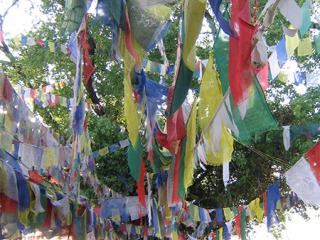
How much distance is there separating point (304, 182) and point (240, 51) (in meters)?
1.22

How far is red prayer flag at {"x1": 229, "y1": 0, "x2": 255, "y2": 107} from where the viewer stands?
183 centimetres

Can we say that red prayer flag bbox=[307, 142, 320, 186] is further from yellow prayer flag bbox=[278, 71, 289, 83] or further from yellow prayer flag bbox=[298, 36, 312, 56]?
yellow prayer flag bbox=[278, 71, 289, 83]

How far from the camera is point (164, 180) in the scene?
14.9 feet

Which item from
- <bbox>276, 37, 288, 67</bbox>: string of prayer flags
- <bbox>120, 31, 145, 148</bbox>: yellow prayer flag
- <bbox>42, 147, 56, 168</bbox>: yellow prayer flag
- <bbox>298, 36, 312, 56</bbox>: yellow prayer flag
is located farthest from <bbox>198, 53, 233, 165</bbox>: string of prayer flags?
<bbox>42, 147, 56, 168</bbox>: yellow prayer flag

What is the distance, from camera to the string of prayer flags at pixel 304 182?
262 centimetres

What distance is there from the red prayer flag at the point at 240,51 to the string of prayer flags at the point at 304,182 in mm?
1060

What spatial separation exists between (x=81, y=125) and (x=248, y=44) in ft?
7.57

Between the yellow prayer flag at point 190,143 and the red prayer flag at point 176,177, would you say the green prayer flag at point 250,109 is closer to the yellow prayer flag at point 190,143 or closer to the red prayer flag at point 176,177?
the yellow prayer flag at point 190,143

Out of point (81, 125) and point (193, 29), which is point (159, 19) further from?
point (81, 125)

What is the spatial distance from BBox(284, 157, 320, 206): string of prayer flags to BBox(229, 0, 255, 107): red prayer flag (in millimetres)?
1060

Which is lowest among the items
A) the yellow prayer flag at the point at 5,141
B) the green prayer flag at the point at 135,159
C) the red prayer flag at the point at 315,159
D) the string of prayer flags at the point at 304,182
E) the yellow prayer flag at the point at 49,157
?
the string of prayer flags at the point at 304,182

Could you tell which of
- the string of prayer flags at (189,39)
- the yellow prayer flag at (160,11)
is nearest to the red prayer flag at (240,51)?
the string of prayer flags at (189,39)

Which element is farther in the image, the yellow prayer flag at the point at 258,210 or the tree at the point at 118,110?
the tree at the point at 118,110

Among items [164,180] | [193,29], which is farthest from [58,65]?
[193,29]
